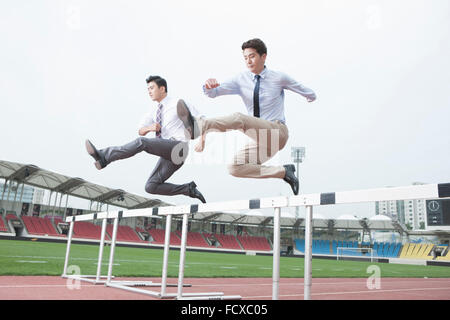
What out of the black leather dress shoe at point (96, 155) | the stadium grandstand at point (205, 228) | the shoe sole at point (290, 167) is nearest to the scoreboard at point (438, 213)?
the stadium grandstand at point (205, 228)

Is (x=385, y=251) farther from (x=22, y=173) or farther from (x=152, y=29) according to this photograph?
(x=152, y=29)

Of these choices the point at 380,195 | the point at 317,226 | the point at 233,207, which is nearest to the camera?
the point at 380,195

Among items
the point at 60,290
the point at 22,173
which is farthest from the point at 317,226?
the point at 60,290

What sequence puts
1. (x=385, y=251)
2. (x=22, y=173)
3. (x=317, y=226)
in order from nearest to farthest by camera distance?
(x=22, y=173) → (x=385, y=251) → (x=317, y=226)

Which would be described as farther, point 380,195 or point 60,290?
point 60,290

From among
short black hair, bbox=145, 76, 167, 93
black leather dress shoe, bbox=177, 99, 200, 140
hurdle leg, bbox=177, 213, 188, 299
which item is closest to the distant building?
hurdle leg, bbox=177, 213, 188, 299

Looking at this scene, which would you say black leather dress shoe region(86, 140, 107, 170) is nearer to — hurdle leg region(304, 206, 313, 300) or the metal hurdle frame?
the metal hurdle frame

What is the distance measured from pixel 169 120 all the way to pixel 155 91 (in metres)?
0.46

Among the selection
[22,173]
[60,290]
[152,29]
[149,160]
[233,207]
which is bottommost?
[60,290]

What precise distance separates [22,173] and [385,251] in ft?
164

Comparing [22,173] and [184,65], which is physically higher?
[22,173]

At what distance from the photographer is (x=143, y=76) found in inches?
187

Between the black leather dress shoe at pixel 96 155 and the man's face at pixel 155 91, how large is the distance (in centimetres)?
115

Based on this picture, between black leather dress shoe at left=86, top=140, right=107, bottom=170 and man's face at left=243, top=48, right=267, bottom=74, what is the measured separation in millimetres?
1610
